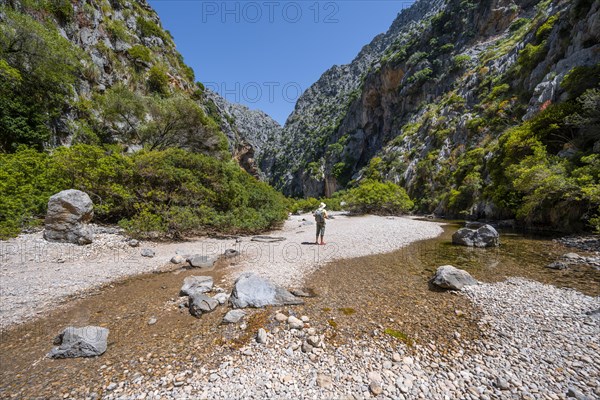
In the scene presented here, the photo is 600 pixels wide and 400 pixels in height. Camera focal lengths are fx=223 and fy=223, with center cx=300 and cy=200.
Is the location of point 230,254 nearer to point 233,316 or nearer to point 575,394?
point 233,316

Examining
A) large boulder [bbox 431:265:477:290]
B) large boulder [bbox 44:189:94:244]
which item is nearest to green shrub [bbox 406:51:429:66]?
large boulder [bbox 431:265:477:290]

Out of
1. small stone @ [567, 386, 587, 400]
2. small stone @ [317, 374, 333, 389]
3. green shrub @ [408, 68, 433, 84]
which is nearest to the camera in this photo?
small stone @ [567, 386, 587, 400]

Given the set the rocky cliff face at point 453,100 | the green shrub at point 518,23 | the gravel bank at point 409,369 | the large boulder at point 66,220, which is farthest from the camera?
the green shrub at point 518,23

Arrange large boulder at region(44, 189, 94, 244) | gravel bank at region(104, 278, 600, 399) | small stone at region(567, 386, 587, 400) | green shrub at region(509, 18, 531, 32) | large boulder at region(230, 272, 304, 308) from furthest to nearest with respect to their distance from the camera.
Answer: green shrub at region(509, 18, 531, 32), large boulder at region(44, 189, 94, 244), large boulder at region(230, 272, 304, 308), gravel bank at region(104, 278, 600, 399), small stone at region(567, 386, 587, 400)

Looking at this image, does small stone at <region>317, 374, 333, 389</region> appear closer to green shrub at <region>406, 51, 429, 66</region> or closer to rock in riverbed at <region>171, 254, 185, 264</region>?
rock in riverbed at <region>171, 254, 185, 264</region>

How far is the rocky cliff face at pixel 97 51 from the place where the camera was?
15.8m

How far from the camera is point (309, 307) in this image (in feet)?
17.1

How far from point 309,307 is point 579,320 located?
206 inches

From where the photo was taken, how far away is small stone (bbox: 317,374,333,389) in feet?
9.97

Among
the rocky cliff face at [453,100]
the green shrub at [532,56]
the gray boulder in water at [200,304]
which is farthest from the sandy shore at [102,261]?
the green shrub at [532,56]

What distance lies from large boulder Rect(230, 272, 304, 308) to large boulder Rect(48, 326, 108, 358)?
2346 mm

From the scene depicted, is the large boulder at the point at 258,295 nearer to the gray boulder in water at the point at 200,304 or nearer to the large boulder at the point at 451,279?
the gray boulder in water at the point at 200,304

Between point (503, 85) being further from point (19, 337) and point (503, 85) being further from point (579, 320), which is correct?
point (19, 337)

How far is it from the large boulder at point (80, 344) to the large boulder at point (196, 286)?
74.6 inches
